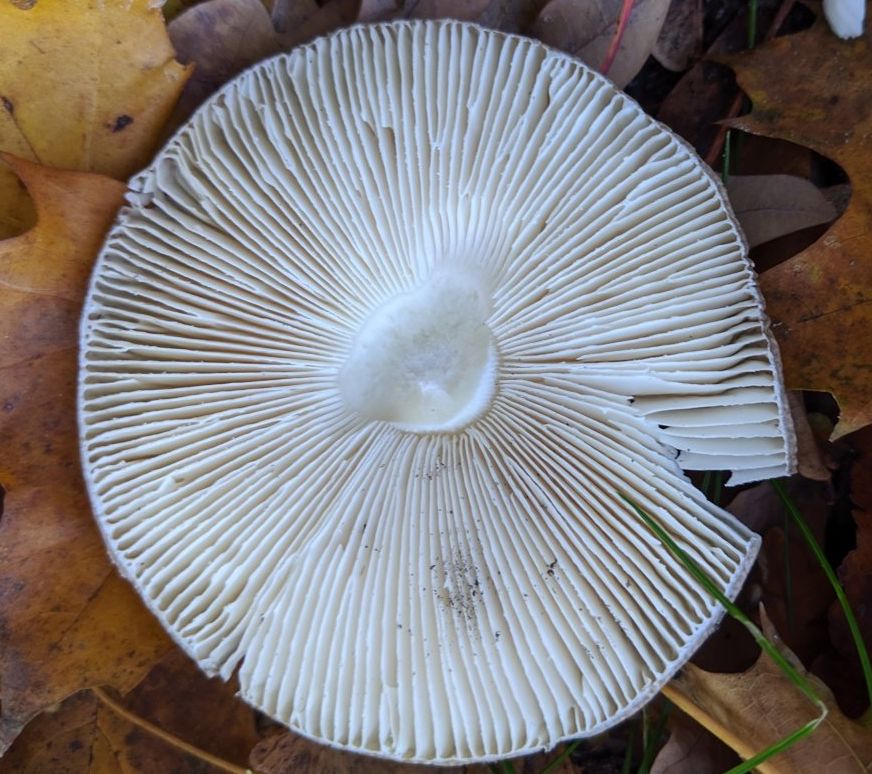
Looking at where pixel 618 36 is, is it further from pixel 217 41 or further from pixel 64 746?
pixel 64 746

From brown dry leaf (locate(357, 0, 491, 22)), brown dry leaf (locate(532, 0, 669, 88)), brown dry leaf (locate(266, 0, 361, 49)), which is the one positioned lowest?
brown dry leaf (locate(266, 0, 361, 49))

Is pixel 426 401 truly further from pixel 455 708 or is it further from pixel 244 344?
pixel 455 708

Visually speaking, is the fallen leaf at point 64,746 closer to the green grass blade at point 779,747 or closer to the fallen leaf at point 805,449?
the green grass blade at point 779,747

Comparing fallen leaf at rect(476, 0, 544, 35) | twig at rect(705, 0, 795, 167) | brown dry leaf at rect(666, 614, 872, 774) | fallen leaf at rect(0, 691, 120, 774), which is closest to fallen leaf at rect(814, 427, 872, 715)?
brown dry leaf at rect(666, 614, 872, 774)

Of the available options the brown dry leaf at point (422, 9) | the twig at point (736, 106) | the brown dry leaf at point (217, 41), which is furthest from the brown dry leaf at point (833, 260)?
the brown dry leaf at point (217, 41)

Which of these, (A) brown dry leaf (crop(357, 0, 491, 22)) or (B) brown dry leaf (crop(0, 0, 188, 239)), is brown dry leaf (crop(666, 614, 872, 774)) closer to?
(A) brown dry leaf (crop(357, 0, 491, 22))

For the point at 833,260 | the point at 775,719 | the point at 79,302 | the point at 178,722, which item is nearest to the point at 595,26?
the point at 833,260

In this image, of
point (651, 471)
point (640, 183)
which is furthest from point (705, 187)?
point (651, 471)
